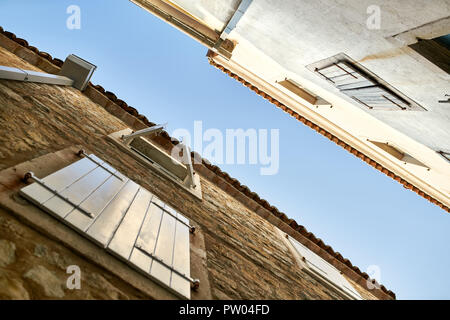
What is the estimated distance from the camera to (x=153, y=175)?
468 cm

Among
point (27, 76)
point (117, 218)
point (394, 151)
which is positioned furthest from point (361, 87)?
point (27, 76)

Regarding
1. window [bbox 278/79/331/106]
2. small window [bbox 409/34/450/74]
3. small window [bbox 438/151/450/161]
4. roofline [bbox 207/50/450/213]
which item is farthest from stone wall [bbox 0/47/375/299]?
roofline [bbox 207/50/450/213]

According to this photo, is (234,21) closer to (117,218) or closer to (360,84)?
(360,84)

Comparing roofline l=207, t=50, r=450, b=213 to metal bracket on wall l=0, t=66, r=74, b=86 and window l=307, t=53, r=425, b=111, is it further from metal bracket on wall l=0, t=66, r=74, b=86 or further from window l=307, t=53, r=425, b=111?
metal bracket on wall l=0, t=66, r=74, b=86

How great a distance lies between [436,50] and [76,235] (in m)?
4.85

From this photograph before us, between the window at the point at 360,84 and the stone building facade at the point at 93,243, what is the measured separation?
10.0 feet

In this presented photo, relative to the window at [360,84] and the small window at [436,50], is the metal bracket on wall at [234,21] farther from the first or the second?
the small window at [436,50]

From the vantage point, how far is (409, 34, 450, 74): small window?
410cm

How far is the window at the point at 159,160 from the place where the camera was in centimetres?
503

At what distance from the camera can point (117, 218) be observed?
8.29 ft

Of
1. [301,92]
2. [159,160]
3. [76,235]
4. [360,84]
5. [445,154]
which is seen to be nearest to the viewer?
[76,235]
